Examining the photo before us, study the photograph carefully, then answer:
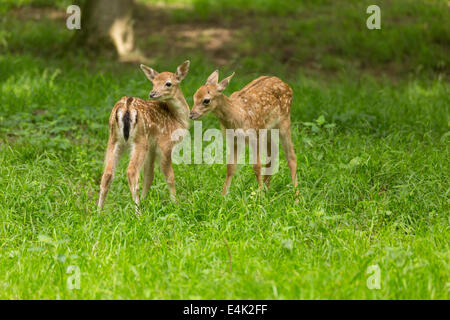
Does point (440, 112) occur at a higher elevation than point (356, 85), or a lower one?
lower

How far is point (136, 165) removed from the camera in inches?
252

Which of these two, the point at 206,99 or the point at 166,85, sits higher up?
the point at 166,85

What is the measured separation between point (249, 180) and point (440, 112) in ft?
11.6

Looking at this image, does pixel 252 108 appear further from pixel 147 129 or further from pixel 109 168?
pixel 109 168

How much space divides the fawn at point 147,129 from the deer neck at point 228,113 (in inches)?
18.3

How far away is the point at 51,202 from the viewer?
6719 millimetres

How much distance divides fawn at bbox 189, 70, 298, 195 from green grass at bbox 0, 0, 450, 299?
10.7 inches

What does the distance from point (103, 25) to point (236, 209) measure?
678 centimetres

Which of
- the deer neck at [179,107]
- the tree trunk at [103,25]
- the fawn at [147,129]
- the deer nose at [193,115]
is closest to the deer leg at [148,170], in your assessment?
the fawn at [147,129]

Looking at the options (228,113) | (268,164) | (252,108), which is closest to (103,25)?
(268,164)

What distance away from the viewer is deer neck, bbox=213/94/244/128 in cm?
676

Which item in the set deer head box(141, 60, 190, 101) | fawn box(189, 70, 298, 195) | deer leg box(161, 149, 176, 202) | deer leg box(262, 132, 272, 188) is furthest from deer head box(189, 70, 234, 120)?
deer leg box(262, 132, 272, 188)
